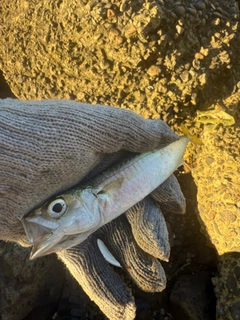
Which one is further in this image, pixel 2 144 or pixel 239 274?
pixel 239 274

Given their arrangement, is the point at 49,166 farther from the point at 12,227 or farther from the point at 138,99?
the point at 138,99

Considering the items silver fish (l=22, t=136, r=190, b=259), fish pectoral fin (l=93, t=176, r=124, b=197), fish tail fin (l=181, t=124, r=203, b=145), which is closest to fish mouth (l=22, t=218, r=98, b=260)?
silver fish (l=22, t=136, r=190, b=259)

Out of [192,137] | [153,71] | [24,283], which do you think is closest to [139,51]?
[153,71]

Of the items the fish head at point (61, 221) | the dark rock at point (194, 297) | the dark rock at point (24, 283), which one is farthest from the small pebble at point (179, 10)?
the dark rock at point (24, 283)

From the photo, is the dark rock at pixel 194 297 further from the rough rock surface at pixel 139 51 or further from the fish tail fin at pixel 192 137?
the rough rock surface at pixel 139 51

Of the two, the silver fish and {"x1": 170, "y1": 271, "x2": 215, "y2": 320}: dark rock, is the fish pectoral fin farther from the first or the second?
{"x1": 170, "y1": 271, "x2": 215, "y2": 320}: dark rock

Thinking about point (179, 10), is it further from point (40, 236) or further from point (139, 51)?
point (40, 236)

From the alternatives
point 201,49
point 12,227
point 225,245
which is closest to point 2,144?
point 12,227

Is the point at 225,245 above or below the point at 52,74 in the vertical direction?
below
